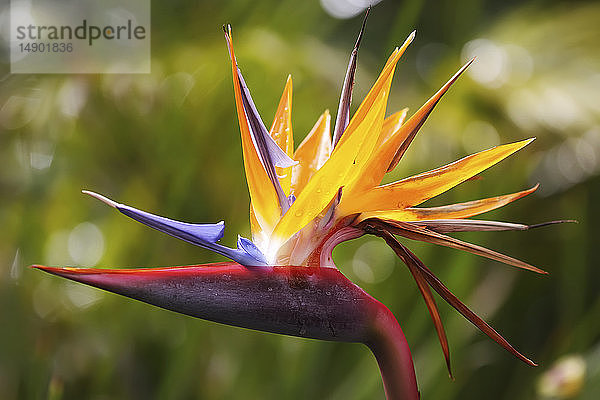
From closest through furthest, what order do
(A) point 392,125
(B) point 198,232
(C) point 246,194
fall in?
(B) point 198,232 < (A) point 392,125 < (C) point 246,194

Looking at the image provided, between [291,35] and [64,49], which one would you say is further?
[291,35]

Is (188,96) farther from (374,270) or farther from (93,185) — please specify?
(374,270)

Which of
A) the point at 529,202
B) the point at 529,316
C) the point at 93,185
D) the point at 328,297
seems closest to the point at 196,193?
the point at 93,185

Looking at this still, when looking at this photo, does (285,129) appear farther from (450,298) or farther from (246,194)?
(246,194)

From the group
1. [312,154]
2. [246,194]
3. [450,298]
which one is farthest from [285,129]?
[246,194]

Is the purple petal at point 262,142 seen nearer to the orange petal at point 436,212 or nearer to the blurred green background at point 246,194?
the orange petal at point 436,212

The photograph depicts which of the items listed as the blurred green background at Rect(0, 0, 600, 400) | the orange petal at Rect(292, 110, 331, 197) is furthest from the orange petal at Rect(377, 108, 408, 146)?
the blurred green background at Rect(0, 0, 600, 400)

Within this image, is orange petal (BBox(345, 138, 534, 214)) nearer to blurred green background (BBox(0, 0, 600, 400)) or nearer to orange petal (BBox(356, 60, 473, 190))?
orange petal (BBox(356, 60, 473, 190))
